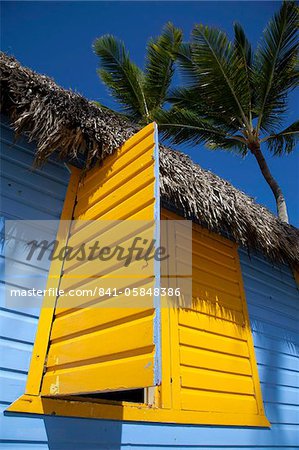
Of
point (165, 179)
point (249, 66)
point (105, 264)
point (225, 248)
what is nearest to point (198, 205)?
point (165, 179)

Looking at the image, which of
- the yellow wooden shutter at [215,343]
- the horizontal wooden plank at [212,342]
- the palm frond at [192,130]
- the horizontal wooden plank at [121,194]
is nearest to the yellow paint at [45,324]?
the horizontal wooden plank at [121,194]

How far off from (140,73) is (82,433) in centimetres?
857

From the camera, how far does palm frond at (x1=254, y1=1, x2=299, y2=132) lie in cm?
721

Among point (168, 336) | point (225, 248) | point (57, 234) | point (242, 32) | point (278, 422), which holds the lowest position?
point (278, 422)

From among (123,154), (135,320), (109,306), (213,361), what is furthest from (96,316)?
(213,361)

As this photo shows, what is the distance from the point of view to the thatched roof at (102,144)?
3.12 meters

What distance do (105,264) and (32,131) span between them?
146 cm

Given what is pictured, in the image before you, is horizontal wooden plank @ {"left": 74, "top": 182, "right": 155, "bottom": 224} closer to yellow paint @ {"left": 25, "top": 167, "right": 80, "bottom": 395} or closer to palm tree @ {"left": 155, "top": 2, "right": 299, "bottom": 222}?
yellow paint @ {"left": 25, "top": 167, "right": 80, "bottom": 395}

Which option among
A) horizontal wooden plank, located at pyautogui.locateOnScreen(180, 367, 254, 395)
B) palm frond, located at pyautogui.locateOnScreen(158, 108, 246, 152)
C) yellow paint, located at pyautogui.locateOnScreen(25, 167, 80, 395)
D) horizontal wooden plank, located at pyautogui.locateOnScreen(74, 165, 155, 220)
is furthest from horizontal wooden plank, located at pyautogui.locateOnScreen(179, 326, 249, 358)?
palm frond, located at pyautogui.locateOnScreen(158, 108, 246, 152)

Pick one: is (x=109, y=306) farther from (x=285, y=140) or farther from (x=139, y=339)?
(x=285, y=140)

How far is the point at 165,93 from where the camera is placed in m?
8.91

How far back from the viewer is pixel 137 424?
9.21 ft

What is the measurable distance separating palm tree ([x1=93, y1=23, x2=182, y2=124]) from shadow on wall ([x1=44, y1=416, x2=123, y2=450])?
6.72 meters

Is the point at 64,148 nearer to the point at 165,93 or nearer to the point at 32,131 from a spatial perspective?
the point at 32,131
